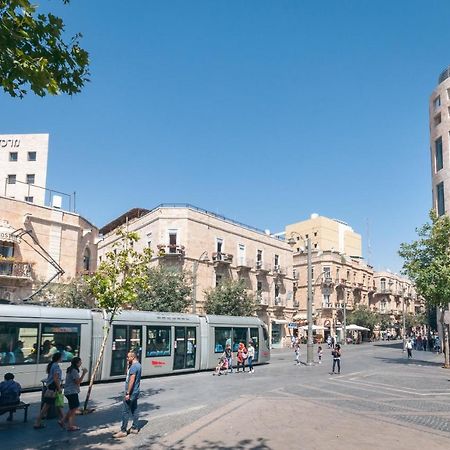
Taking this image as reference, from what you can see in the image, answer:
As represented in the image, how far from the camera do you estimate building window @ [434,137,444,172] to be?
43.6m

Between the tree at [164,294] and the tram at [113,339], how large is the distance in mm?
11219

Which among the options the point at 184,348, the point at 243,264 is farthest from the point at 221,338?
the point at 243,264

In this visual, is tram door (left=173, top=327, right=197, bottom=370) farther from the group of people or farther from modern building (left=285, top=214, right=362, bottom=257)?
modern building (left=285, top=214, right=362, bottom=257)

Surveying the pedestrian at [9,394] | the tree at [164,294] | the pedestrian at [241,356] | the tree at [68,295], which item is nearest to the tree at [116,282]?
the pedestrian at [9,394]

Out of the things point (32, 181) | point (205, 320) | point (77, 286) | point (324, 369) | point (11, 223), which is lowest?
point (324, 369)

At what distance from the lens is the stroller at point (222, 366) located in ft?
73.1

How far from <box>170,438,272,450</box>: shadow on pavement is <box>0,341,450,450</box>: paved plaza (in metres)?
0.02

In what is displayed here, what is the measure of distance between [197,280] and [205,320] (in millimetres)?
19591

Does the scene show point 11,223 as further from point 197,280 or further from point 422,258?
point 422,258

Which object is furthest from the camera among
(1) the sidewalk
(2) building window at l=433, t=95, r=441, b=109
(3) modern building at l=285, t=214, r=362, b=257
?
(3) modern building at l=285, t=214, r=362, b=257

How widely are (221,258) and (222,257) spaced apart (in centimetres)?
20

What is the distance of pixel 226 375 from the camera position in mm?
22109

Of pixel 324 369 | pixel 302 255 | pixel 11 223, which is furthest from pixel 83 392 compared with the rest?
pixel 302 255

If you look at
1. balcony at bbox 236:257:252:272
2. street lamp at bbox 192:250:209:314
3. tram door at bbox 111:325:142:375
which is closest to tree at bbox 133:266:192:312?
street lamp at bbox 192:250:209:314
